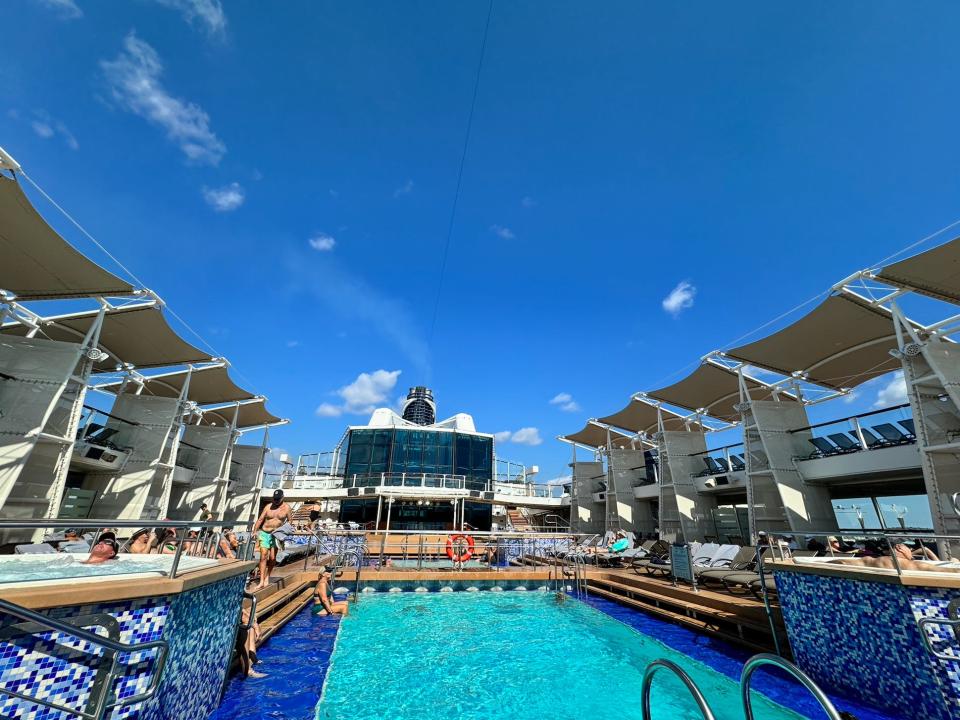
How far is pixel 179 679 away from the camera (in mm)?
3217

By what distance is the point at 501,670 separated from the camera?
6020 mm

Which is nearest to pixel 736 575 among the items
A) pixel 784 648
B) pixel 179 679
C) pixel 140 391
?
pixel 784 648

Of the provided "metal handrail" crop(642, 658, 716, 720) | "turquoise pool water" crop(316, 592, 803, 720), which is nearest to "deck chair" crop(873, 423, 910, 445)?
"turquoise pool water" crop(316, 592, 803, 720)

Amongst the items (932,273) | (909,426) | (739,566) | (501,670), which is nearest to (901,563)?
(501,670)

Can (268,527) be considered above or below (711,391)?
below

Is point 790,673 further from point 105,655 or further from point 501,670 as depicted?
point 501,670

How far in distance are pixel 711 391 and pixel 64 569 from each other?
1819 centimetres

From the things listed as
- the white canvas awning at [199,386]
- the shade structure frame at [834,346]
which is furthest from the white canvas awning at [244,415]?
the shade structure frame at [834,346]

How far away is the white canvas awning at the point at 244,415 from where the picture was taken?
68.4 ft

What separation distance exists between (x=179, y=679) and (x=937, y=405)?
13.6 metres

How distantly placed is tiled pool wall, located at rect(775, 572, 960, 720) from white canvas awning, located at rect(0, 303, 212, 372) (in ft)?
49.3

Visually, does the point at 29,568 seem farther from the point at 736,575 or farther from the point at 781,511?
the point at 781,511

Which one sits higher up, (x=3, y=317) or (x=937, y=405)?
(x=3, y=317)

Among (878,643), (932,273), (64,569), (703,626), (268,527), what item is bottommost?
(703,626)
